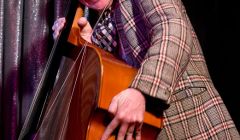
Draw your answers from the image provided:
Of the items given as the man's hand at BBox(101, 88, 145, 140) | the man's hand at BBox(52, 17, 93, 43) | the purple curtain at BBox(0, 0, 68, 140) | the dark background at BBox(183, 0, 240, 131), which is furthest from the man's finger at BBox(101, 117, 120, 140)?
the dark background at BBox(183, 0, 240, 131)

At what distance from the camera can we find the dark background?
61.4 inches

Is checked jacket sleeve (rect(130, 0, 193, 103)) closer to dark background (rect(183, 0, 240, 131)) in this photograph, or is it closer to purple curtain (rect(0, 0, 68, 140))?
purple curtain (rect(0, 0, 68, 140))

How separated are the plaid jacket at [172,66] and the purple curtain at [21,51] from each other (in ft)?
1.83

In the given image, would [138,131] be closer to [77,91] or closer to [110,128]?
[110,128]

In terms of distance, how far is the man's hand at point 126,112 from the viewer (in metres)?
0.66

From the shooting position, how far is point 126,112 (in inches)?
26.0

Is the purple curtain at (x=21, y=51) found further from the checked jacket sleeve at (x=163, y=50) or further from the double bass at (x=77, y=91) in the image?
the checked jacket sleeve at (x=163, y=50)

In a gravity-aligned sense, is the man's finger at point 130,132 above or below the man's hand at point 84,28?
below

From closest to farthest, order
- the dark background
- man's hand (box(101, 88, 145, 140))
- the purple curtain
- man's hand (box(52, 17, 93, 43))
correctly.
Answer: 1. man's hand (box(101, 88, 145, 140))
2. man's hand (box(52, 17, 93, 43))
3. the purple curtain
4. the dark background

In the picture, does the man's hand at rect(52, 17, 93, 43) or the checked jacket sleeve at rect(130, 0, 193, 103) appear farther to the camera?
the man's hand at rect(52, 17, 93, 43)

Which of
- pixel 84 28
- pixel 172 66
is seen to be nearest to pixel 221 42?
pixel 84 28

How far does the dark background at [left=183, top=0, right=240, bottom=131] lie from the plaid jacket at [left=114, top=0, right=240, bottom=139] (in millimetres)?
719

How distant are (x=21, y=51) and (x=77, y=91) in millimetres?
670

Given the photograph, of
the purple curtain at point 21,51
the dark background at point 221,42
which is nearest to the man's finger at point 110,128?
the purple curtain at point 21,51
